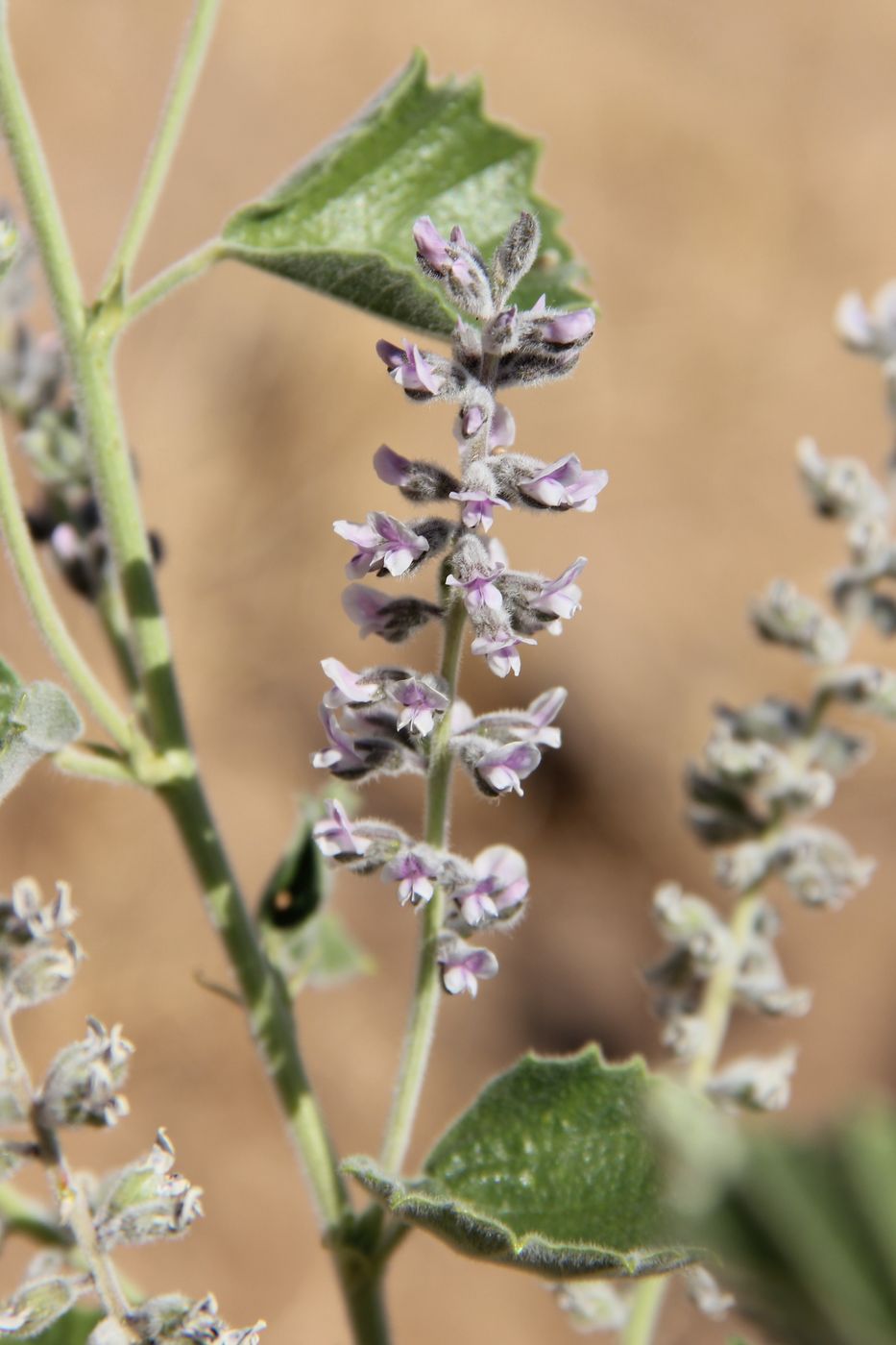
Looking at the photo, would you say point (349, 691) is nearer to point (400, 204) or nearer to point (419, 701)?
point (419, 701)

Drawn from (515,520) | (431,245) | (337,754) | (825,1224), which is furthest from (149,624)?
(515,520)

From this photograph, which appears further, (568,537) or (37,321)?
(37,321)

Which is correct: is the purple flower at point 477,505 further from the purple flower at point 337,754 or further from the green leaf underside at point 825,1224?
the green leaf underside at point 825,1224

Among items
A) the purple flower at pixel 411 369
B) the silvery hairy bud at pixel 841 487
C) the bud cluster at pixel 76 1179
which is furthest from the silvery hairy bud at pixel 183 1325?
the silvery hairy bud at pixel 841 487

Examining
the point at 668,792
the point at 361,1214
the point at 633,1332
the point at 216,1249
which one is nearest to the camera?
the point at 361,1214

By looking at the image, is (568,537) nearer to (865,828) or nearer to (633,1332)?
(865,828)

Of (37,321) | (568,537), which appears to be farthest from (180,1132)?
(37,321)
